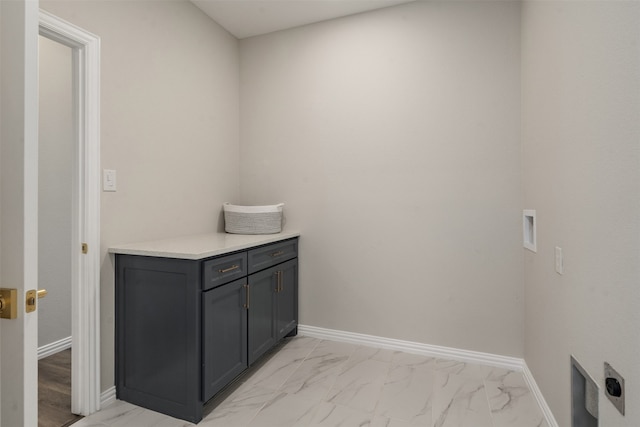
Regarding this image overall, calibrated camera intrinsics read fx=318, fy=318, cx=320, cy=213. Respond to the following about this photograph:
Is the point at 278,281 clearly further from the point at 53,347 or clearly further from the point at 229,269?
the point at 53,347

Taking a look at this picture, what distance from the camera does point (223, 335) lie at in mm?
1826

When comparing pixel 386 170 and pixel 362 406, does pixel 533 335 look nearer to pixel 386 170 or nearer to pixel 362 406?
pixel 362 406

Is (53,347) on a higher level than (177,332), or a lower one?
lower

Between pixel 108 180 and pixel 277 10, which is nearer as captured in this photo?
pixel 108 180

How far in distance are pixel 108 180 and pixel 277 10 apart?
1.83 m

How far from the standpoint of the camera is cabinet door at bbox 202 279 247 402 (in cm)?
169

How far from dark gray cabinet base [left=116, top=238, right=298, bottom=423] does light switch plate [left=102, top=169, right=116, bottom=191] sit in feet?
1.29

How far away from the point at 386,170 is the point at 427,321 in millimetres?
1207

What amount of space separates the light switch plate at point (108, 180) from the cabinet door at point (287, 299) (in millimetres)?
1201

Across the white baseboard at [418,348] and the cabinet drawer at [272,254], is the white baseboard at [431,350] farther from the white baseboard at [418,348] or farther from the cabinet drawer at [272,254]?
the cabinet drawer at [272,254]

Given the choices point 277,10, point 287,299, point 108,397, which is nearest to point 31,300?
point 108,397

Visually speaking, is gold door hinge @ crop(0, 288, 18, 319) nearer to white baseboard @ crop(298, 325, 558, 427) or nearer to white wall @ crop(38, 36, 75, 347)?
white wall @ crop(38, 36, 75, 347)

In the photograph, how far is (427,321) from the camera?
243cm

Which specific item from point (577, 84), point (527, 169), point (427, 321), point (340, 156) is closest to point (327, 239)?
point (340, 156)
